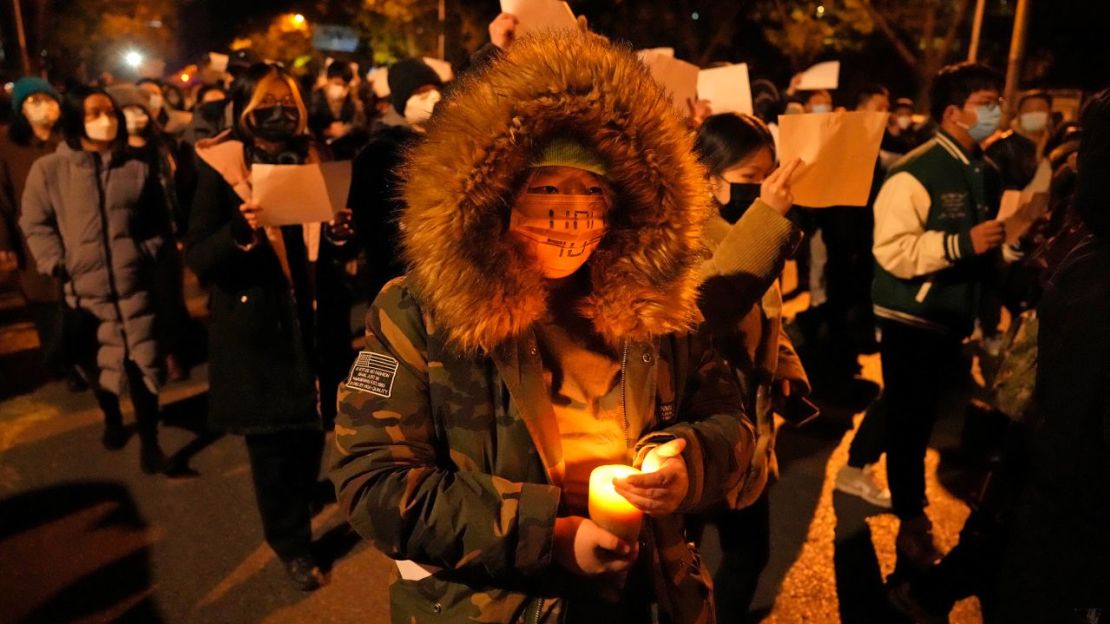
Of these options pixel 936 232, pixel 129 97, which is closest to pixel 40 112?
pixel 129 97

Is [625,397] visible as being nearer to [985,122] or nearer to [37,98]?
[985,122]

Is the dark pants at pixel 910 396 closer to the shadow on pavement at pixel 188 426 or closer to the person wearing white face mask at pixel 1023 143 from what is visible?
the person wearing white face mask at pixel 1023 143

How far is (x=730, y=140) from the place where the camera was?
282cm

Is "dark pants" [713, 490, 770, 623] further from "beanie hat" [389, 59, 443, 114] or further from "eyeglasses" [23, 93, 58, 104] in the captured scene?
"eyeglasses" [23, 93, 58, 104]

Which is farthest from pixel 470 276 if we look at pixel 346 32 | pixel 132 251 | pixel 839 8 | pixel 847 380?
pixel 346 32

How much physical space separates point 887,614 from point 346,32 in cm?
2803

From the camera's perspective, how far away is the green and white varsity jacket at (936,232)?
3.62 metres

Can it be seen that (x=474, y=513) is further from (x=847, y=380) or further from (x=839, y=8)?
(x=839, y=8)

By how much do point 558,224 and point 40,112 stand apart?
5.92 meters

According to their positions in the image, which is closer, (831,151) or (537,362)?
(537,362)

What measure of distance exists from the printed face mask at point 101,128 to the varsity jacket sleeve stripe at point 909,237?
420cm

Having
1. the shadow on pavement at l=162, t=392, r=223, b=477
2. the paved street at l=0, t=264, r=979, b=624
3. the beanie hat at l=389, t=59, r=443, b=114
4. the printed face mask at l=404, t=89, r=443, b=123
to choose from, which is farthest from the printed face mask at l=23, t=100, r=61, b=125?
the printed face mask at l=404, t=89, r=443, b=123

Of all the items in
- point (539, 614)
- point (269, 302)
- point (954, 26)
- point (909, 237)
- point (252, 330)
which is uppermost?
point (954, 26)

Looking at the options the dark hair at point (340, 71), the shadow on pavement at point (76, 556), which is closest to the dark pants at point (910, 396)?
the shadow on pavement at point (76, 556)
